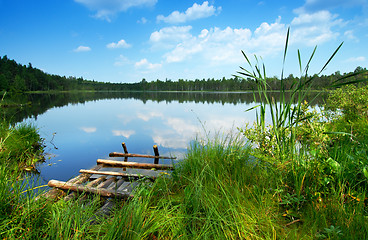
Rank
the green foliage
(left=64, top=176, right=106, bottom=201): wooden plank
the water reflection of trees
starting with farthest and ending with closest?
the water reflection of trees → the green foliage → (left=64, top=176, right=106, bottom=201): wooden plank

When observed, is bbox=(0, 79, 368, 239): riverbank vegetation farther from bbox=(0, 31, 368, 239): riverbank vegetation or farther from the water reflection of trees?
the water reflection of trees

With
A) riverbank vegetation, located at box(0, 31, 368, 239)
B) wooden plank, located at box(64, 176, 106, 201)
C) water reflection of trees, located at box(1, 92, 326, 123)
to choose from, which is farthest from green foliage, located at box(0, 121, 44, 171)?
riverbank vegetation, located at box(0, 31, 368, 239)

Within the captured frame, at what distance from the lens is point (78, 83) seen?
174125mm

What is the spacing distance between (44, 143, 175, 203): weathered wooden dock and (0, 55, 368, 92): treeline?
6429 centimetres

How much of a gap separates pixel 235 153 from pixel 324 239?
5.15 feet

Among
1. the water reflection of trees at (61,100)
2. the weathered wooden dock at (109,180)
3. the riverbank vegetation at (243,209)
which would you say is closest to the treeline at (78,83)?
the water reflection of trees at (61,100)

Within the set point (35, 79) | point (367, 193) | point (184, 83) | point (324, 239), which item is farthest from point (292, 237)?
point (184, 83)

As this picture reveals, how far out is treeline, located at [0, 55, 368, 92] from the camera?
253 ft

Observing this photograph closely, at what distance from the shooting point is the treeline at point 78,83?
253ft

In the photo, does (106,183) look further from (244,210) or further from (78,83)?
(78,83)

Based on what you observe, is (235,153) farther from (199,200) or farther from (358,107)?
(358,107)

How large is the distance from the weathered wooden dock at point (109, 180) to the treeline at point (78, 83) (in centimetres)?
6429

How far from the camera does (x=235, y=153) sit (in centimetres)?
320

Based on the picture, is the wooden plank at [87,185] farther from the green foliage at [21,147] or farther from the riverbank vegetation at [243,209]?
the green foliage at [21,147]
